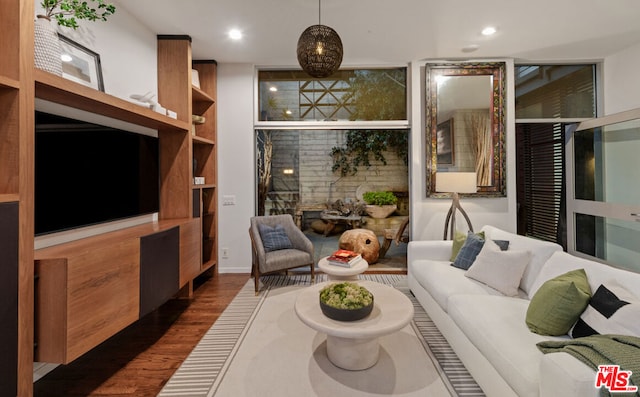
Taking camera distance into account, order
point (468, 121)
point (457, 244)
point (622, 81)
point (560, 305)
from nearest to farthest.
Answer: point (560, 305)
point (457, 244)
point (622, 81)
point (468, 121)


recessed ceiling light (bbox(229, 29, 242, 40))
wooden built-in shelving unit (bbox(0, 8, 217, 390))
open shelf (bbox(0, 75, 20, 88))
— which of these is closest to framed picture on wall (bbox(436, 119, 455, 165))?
recessed ceiling light (bbox(229, 29, 242, 40))

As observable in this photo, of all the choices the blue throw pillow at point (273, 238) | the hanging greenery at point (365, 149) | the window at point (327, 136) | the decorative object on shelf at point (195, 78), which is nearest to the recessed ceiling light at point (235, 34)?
the decorative object on shelf at point (195, 78)

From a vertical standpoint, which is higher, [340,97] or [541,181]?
[340,97]

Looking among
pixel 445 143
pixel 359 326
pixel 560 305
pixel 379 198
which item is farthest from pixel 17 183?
pixel 445 143

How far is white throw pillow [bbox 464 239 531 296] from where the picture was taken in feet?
7.39

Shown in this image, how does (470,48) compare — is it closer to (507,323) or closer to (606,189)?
(606,189)

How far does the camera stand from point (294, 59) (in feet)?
13.2

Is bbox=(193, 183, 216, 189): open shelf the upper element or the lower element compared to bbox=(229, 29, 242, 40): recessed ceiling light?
lower

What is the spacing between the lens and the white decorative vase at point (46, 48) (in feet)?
5.81

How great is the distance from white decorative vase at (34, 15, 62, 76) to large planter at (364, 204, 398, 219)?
148 inches

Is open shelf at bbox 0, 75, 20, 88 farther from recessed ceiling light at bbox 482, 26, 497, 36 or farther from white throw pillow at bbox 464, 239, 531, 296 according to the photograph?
recessed ceiling light at bbox 482, 26, 497, 36

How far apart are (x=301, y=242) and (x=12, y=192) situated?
2.64m

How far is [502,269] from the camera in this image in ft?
7.57

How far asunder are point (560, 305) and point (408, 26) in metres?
2.89
